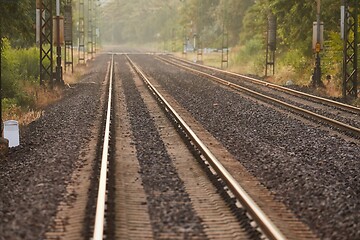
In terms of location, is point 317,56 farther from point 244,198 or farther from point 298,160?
point 244,198

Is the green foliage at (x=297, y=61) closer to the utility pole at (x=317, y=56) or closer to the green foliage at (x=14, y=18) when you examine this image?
the utility pole at (x=317, y=56)

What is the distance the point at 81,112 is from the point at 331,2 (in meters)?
19.8

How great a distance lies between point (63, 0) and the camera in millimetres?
41094

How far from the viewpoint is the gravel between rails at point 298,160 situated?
8680 millimetres

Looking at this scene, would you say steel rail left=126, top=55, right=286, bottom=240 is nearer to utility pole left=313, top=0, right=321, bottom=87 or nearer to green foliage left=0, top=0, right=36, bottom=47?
green foliage left=0, top=0, right=36, bottom=47

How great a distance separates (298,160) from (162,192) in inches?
147

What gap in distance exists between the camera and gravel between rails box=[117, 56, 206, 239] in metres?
7.99

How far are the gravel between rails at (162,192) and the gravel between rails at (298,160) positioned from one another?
1.48 meters

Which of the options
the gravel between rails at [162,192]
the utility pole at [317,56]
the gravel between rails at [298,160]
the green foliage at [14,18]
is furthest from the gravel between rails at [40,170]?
the utility pole at [317,56]

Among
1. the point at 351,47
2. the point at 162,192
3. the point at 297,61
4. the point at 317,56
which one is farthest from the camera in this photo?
the point at 297,61

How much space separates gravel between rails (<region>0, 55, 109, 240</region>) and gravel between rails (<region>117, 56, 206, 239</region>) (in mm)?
1344

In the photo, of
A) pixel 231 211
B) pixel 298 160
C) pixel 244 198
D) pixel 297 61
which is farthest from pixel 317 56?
pixel 231 211

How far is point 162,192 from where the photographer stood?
9961 mm

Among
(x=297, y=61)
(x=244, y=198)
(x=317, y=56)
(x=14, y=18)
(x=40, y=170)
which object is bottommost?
(x=40, y=170)
